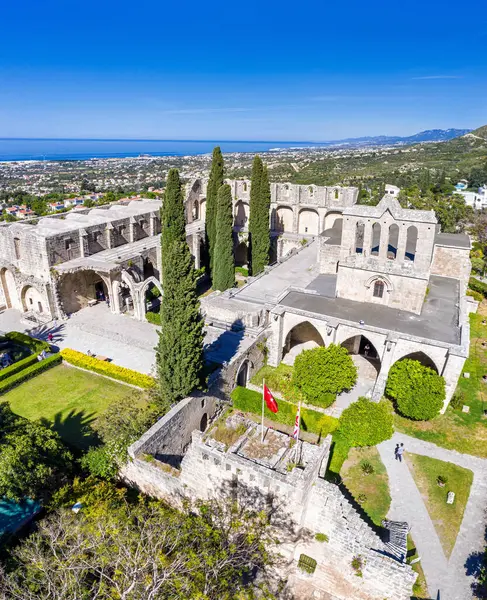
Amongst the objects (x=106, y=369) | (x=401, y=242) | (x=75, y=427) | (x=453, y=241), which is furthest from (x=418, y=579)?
(x=453, y=241)

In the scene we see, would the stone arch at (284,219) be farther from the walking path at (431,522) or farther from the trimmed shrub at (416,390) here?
the walking path at (431,522)

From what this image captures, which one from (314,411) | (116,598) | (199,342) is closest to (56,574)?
(116,598)

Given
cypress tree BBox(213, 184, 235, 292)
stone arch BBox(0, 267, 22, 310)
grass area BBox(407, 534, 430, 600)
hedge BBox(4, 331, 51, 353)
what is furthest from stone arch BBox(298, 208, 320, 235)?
grass area BBox(407, 534, 430, 600)

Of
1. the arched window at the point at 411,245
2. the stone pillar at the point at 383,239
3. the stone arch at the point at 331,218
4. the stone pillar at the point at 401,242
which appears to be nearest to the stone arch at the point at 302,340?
the stone pillar at the point at 383,239

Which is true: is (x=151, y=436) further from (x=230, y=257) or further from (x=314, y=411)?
(x=230, y=257)

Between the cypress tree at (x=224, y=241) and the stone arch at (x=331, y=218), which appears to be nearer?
the cypress tree at (x=224, y=241)

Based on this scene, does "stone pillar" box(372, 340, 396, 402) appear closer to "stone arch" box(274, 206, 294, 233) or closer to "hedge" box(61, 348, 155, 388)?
"hedge" box(61, 348, 155, 388)
